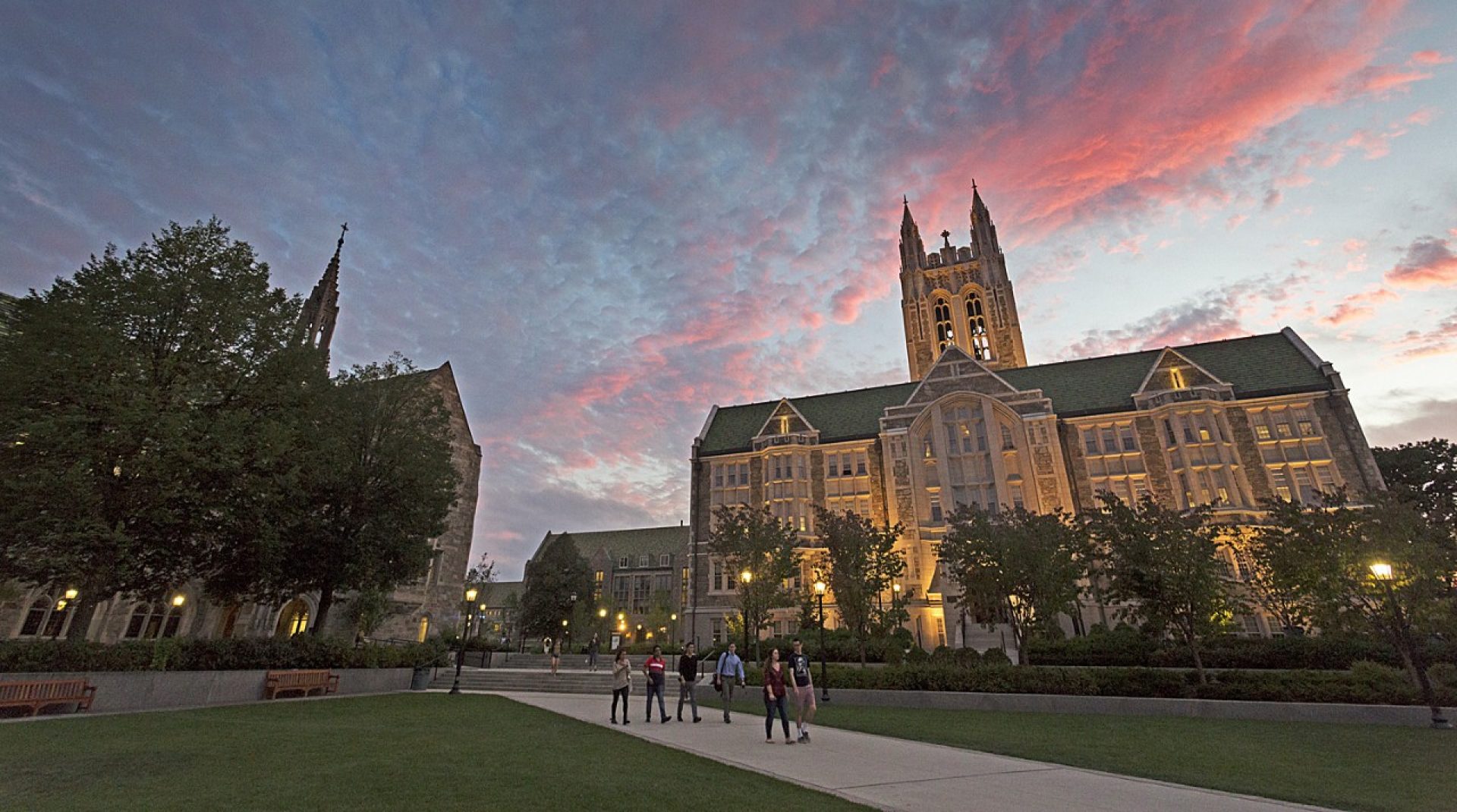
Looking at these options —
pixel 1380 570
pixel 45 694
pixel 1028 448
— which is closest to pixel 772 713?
pixel 45 694

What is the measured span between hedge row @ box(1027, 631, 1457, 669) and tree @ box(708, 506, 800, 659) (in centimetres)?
1327

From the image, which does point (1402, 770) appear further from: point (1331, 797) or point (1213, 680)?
point (1213, 680)

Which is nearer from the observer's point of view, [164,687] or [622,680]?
[622,680]

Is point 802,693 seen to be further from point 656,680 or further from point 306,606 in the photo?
point 306,606

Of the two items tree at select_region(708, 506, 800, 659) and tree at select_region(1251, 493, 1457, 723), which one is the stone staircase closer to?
tree at select_region(708, 506, 800, 659)

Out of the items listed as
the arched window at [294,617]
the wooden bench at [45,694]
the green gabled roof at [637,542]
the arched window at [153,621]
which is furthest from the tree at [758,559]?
the green gabled roof at [637,542]

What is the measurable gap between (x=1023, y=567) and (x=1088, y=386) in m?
32.6

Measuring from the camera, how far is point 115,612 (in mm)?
30625

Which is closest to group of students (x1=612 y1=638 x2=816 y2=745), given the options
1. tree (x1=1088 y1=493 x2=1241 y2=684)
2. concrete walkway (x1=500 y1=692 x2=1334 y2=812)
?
concrete walkway (x1=500 y1=692 x2=1334 y2=812)

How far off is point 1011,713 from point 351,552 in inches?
1024

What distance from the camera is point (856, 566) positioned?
29828 mm

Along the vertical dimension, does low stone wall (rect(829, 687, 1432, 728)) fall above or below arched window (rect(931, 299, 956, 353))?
below

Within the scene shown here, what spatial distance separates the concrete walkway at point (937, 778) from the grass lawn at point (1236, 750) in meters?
0.96

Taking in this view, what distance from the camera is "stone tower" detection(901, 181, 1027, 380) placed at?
74.9 meters
